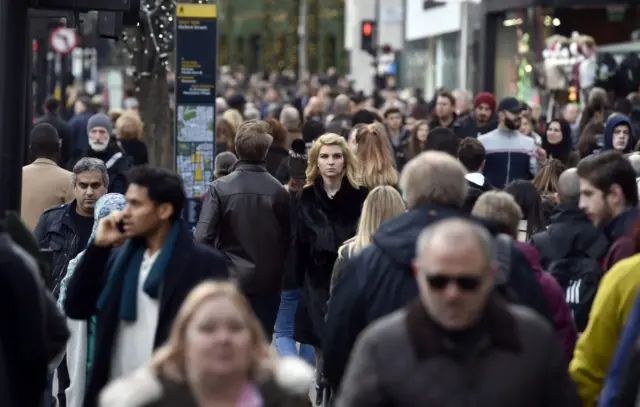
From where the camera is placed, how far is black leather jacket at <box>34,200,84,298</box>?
35.8ft

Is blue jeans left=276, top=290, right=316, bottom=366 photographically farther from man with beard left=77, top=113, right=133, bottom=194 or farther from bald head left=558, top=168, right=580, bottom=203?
bald head left=558, top=168, right=580, bottom=203

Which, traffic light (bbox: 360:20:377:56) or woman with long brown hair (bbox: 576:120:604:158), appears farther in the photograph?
traffic light (bbox: 360:20:377:56)

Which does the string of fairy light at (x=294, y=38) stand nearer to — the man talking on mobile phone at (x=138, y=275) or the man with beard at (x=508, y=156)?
the man with beard at (x=508, y=156)

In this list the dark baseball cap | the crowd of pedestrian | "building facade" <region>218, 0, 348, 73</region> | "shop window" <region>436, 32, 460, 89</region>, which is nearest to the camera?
the crowd of pedestrian

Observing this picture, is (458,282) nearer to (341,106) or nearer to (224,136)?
(224,136)

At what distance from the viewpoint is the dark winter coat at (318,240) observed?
11.4 meters

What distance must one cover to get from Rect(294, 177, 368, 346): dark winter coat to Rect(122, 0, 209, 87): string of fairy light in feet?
32.4

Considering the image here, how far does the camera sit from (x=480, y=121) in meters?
20.0

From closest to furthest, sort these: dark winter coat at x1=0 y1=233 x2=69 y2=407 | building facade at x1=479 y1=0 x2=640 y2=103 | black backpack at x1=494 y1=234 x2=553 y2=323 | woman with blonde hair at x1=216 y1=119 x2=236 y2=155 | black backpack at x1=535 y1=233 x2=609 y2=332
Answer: dark winter coat at x1=0 y1=233 x2=69 y2=407
black backpack at x1=494 y1=234 x2=553 y2=323
black backpack at x1=535 y1=233 x2=609 y2=332
woman with blonde hair at x1=216 y1=119 x2=236 y2=155
building facade at x1=479 y1=0 x2=640 y2=103

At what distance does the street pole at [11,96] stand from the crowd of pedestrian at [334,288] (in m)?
0.30

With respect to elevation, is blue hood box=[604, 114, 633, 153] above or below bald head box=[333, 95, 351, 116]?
below

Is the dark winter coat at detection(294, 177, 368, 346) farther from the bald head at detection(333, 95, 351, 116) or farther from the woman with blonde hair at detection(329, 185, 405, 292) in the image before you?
the bald head at detection(333, 95, 351, 116)

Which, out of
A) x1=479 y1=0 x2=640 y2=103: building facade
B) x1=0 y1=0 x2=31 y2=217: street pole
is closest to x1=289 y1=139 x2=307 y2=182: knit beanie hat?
x1=0 y1=0 x2=31 y2=217: street pole

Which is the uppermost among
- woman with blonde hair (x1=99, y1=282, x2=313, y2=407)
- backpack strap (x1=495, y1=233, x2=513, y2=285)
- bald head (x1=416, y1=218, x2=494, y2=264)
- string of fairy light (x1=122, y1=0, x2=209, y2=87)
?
string of fairy light (x1=122, y1=0, x2=209, y2=87)
